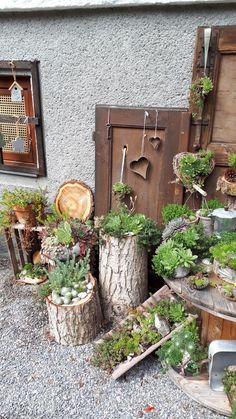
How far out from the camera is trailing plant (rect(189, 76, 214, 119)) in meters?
2.78

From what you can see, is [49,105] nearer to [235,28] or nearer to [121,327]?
[235,28]

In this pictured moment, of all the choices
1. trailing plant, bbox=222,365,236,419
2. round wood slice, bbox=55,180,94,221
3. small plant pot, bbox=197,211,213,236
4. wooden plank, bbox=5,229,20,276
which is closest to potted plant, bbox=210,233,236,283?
small plant pot, bbox=197,211,213,236

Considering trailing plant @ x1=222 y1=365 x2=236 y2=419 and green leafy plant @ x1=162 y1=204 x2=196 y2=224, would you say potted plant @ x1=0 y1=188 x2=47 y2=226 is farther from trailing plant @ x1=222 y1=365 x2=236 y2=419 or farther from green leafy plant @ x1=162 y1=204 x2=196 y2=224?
trailing plant @ x1=222 y1=365 x2=236 y2=419

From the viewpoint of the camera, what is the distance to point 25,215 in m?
3.57

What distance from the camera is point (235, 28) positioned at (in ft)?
8.73

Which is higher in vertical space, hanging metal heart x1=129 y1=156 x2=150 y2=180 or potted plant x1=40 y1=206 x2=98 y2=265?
hanging metal heart x1=129 y1=156 x2=150 y2=180

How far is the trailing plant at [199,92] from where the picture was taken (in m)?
2.78

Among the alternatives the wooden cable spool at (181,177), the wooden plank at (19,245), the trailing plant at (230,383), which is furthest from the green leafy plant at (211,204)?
the wooden plank at (19,245)

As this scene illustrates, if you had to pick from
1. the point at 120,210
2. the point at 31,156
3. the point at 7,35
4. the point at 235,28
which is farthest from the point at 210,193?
the point at 7,35

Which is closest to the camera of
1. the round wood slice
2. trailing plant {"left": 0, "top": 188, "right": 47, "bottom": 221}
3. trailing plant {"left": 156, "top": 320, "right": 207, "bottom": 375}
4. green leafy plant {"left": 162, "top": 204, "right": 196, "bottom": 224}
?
trailing plant {"left": 156, "top": 320, "right": 207, "bottom": 375}

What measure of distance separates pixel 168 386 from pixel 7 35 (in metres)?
3.73

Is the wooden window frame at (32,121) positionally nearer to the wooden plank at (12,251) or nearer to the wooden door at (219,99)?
A: the wooden plank at (12,251)

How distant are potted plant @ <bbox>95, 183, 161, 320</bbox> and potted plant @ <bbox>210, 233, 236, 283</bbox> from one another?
78 centimetres

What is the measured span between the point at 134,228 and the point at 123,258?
301 millimetres
